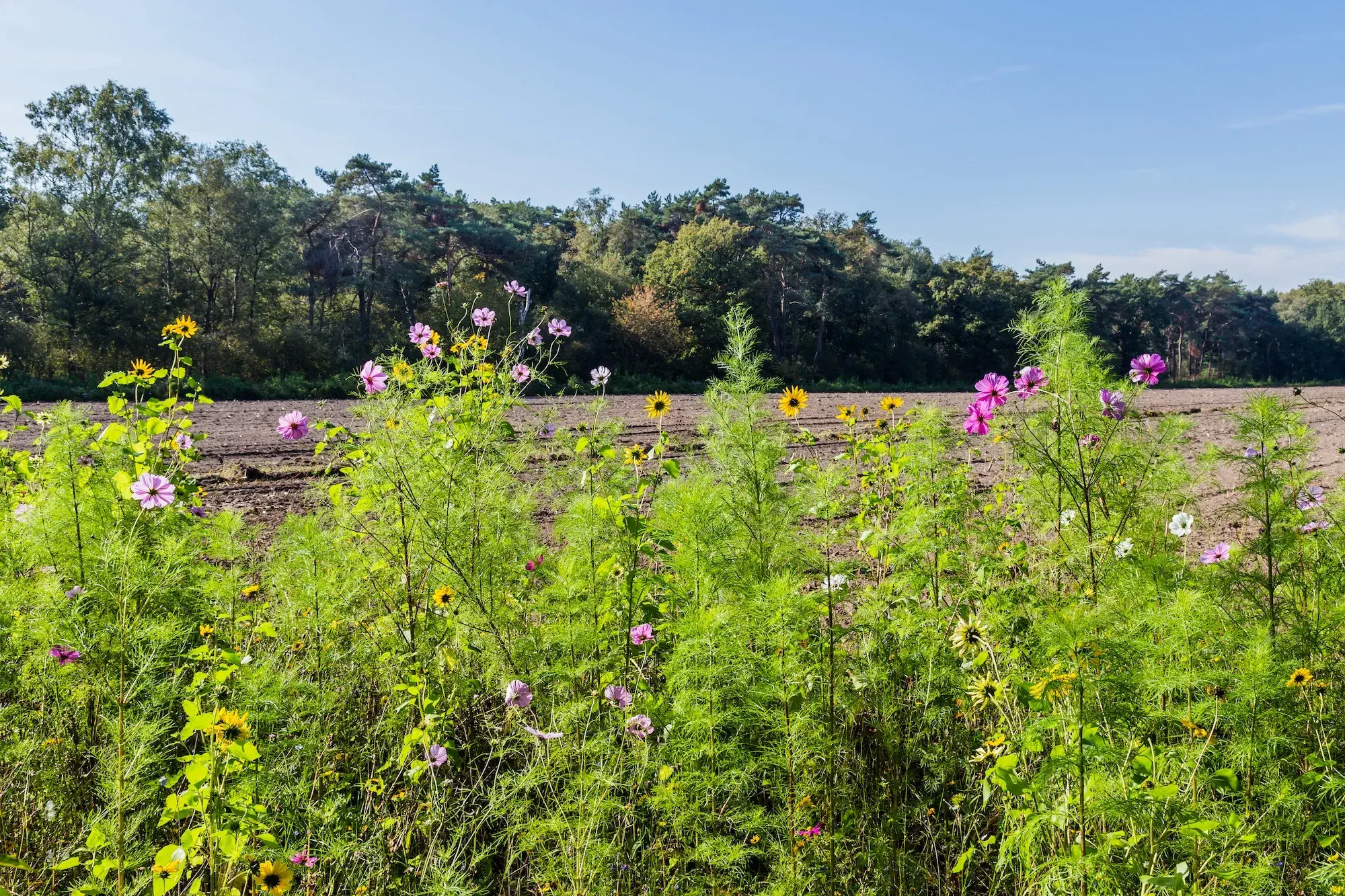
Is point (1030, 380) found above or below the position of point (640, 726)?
above

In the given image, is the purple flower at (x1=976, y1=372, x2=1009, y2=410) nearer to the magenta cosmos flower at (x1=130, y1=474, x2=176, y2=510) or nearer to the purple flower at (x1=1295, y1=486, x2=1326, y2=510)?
the purple flower at (x1=1295, y1=486, x2=1326, y2=510)

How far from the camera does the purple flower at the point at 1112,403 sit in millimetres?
2354

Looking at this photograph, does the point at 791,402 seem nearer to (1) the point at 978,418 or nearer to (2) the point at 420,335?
(1) the point at 978,418

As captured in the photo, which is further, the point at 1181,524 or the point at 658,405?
the point at 658,405

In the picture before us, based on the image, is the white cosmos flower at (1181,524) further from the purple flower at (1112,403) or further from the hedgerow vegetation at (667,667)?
Result: the purple flower at (1112,403)

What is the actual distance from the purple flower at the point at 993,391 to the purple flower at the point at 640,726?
1.53 m

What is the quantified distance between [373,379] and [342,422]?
10229 mm

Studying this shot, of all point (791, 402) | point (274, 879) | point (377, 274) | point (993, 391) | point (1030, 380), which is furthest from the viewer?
point (377, 274)

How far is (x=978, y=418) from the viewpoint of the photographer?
2.50 meters

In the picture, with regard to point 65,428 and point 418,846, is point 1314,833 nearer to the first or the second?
point 418,846

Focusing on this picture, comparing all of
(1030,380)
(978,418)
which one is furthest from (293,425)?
(1030,380)

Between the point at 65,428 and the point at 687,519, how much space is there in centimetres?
182

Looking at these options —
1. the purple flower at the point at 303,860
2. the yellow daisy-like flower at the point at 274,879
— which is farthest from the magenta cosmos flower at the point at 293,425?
the yellow daisy-like flower at the point at 274,879

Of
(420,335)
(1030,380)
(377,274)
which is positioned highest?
(377,274)
